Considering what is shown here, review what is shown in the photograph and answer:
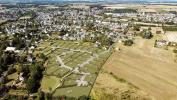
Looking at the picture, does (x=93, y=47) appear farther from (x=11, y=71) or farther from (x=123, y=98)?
(x=123, y=98)

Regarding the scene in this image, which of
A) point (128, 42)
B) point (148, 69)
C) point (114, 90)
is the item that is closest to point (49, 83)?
point (114, 90)

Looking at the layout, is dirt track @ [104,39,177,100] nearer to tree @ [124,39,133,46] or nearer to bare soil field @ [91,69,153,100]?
bare soil field @ [91,69,153,100]

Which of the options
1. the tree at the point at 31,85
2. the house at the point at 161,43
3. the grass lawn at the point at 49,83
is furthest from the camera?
the house at the point at 161,43

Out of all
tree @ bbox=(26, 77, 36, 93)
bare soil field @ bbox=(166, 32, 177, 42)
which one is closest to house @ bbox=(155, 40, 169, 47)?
bare soil field @ bbox=(166, 32, 177, 42)

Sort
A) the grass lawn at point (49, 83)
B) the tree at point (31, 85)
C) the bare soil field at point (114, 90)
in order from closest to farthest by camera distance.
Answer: the bare soil field at point (114, 90), the tree at point (31, 85), the grass lawn at point (49, 83)

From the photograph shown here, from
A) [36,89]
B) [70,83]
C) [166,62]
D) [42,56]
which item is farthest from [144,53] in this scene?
[36,89]

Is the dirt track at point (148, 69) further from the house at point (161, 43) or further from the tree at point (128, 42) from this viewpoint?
the house at point (161, 43)

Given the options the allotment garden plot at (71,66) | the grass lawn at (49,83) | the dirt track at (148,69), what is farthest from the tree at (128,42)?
the grass lawn at (49,83)
